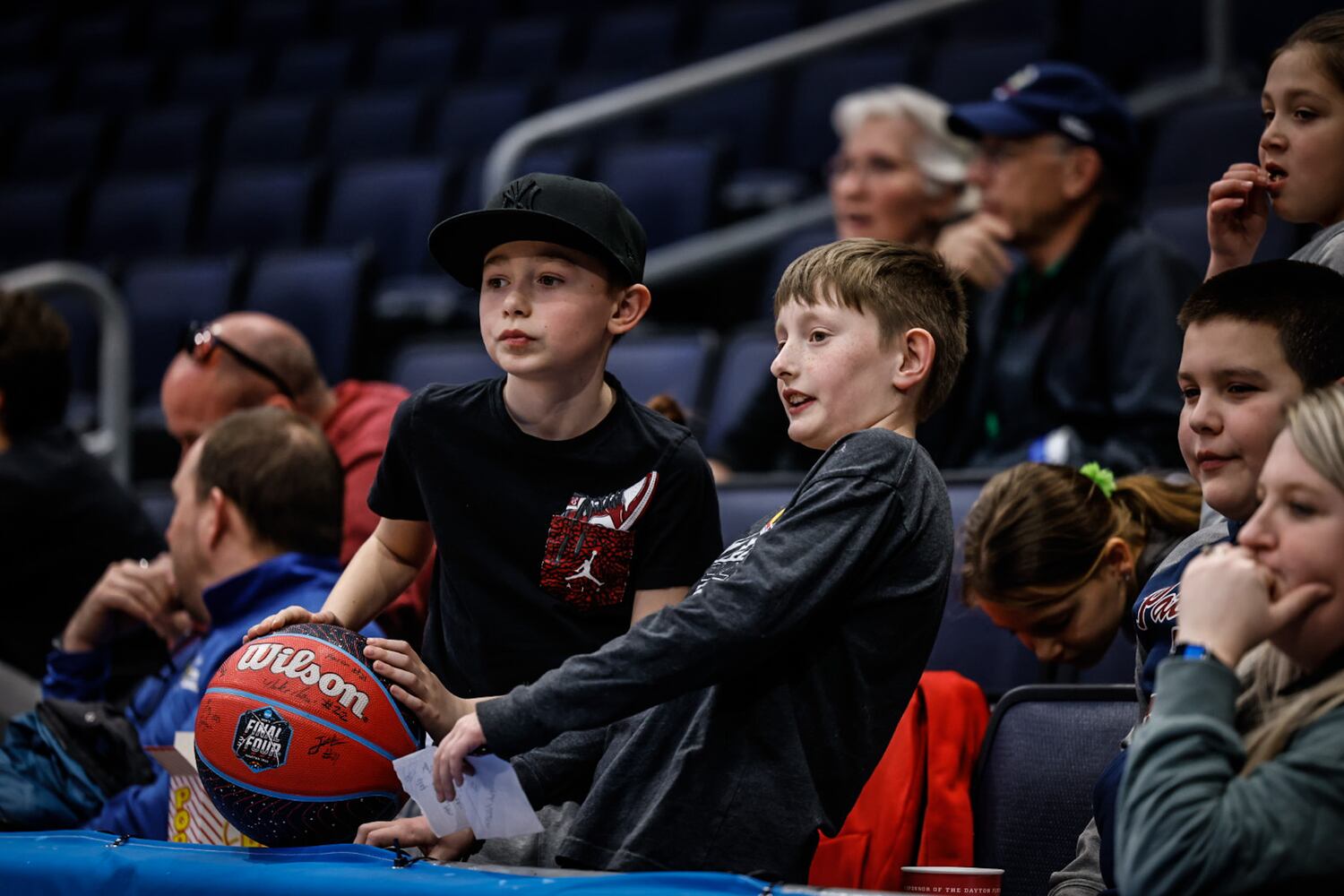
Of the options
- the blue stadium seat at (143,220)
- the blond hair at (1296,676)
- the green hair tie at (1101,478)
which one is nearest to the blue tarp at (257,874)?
the blond hair at (1296,676)

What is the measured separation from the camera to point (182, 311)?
18.9 ft

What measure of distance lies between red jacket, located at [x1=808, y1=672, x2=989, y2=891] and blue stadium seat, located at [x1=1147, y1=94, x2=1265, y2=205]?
2440 mm

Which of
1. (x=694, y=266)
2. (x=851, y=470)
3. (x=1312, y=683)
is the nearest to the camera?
(x=1312, y=683)

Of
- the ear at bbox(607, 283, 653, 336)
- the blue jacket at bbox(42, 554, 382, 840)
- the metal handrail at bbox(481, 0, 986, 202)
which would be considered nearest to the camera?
the ear at bbox(607, 283, 653, 336)

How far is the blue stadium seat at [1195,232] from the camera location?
12.8 feet

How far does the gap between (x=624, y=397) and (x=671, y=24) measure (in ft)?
16.2

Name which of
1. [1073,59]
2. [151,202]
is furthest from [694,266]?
[151,202]

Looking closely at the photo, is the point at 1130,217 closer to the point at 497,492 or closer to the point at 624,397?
the point at 624,397

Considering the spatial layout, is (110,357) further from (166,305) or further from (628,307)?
(628,307)

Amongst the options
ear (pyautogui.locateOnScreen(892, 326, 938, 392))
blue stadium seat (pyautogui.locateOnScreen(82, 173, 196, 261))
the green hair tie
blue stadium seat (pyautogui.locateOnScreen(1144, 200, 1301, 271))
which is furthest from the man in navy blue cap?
blue stadium seat (pyautogui.locateOnScreen(82, 173, 196, 261))

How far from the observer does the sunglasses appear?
348 cm

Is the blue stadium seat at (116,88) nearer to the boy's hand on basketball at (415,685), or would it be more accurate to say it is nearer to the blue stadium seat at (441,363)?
the blue stadium seat at (441,363)

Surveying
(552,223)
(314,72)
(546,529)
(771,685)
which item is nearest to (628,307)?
(552,223)

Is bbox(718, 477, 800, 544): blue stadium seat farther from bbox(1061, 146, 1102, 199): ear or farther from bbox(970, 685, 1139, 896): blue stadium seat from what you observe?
bbox(1061, 146, 1102, 199): ear
